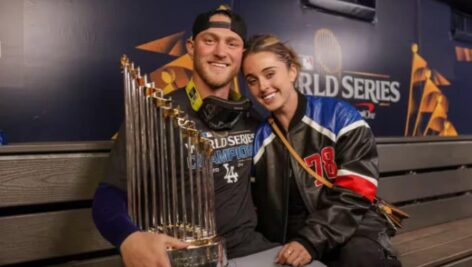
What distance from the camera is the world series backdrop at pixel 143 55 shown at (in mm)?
1712

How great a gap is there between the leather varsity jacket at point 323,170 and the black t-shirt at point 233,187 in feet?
0.21

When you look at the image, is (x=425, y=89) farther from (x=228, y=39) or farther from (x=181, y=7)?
(x=228, y=39)

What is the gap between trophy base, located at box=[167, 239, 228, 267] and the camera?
3.28ft

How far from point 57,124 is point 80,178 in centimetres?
35

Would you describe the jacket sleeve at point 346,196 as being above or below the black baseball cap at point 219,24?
below

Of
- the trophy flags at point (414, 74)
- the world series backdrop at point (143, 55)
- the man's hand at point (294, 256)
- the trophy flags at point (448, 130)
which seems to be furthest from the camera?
the trophy flags at point (448, 130)

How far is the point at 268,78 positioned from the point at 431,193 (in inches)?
67.9

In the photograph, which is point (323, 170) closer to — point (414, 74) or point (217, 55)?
point (217, 55)

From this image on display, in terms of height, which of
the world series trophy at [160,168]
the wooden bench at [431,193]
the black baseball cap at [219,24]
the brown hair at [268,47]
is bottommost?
the wooden bench at [431,193]

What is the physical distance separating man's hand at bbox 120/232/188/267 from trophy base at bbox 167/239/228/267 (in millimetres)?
16

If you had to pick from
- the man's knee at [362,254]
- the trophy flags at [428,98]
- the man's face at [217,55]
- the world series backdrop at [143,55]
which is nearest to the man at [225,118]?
the man's face at [217,55]

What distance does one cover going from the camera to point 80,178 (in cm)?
155

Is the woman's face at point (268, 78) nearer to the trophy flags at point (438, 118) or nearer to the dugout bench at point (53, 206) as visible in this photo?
the dugout bench at point (53, 206)

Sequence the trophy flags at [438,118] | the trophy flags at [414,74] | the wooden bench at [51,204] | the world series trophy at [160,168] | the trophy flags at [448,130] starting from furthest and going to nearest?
the trophy flags at [448,130] < the trophy flags at [438,118] < the trophy flags at [414,74] < the wooden bench at [51,204] < the world series trophy at [160,168]
